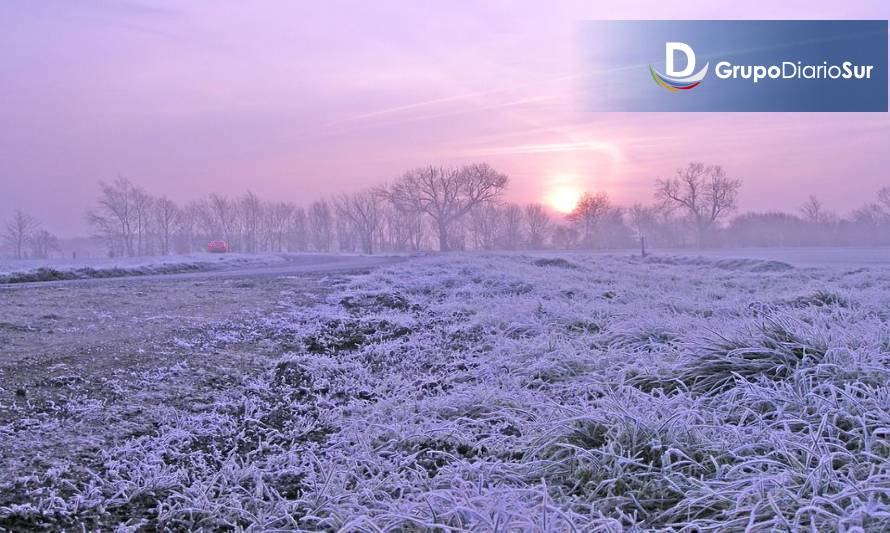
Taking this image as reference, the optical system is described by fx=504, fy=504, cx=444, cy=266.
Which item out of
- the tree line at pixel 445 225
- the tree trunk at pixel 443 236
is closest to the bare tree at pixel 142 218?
the tree line at pixel 445 225

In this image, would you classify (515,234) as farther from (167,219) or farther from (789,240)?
(167,219)

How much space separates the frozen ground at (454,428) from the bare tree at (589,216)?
70565mm

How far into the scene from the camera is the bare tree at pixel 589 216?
7419cm

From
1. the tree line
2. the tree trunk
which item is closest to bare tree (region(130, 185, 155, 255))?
the tree line

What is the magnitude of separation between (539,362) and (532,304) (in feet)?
10.7

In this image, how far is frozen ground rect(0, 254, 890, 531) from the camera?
2.11 metres

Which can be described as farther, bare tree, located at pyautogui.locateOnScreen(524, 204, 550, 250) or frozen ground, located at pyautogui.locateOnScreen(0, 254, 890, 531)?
bare tree, located at pyautogui.locateOnScreen(524, 204, 550, 250)

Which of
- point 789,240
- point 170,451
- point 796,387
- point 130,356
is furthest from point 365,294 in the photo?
point 789,240

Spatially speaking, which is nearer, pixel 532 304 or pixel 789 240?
pixel 532 304

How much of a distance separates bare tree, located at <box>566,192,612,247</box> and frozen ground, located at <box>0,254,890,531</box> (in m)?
70.6

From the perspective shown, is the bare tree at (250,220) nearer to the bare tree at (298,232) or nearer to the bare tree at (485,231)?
the bare tree at (298,232)

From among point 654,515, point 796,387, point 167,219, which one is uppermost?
point 167,219

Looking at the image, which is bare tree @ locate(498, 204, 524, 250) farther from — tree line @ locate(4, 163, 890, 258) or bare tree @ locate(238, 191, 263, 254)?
bare tree @ locate(238, 191, 263, 254)

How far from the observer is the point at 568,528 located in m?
1.87
